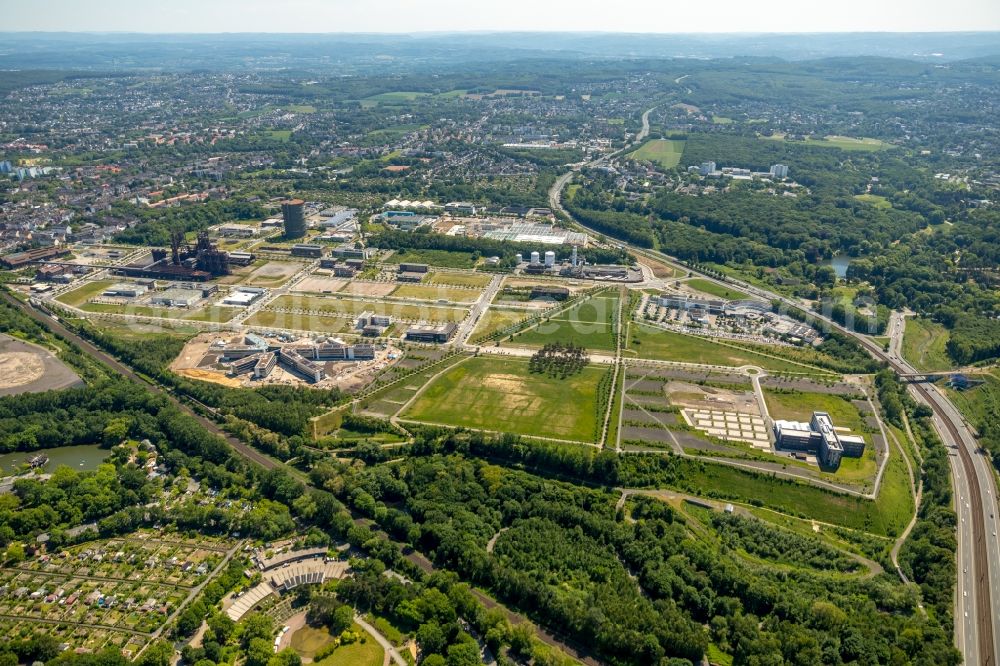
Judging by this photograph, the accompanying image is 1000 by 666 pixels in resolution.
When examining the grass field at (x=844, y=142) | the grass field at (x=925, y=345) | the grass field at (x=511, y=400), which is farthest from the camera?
the grass field at (x=844, y=142)

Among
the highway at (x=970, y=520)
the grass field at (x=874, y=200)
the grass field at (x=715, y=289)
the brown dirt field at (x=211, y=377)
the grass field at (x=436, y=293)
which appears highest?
the grass field at (x=874, y=200)

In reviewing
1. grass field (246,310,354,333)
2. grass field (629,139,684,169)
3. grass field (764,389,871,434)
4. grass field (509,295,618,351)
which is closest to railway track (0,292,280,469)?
grass field (246,310,354,333)

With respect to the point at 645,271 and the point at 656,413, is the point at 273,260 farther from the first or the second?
the point at 656,413

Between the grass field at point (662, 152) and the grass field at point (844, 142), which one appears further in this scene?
the grass field at point (844, 142)

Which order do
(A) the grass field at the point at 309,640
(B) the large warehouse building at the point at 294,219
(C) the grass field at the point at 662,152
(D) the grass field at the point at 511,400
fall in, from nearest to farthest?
(A) the grass field at the point at 309,640 → (D) the grass field at the point at 511,400 → (B) the large warehouse building at the point at 294,219 → (C) the grass field at the point at 662,152

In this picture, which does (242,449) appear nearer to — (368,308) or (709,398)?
(368,308)

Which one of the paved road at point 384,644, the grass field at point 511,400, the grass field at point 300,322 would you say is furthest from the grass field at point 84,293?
the paved road at point 384,644

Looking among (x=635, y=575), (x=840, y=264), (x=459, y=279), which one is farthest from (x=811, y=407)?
(x=840, y=264)

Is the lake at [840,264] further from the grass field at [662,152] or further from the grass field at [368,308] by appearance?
the grass field at [368,308]
